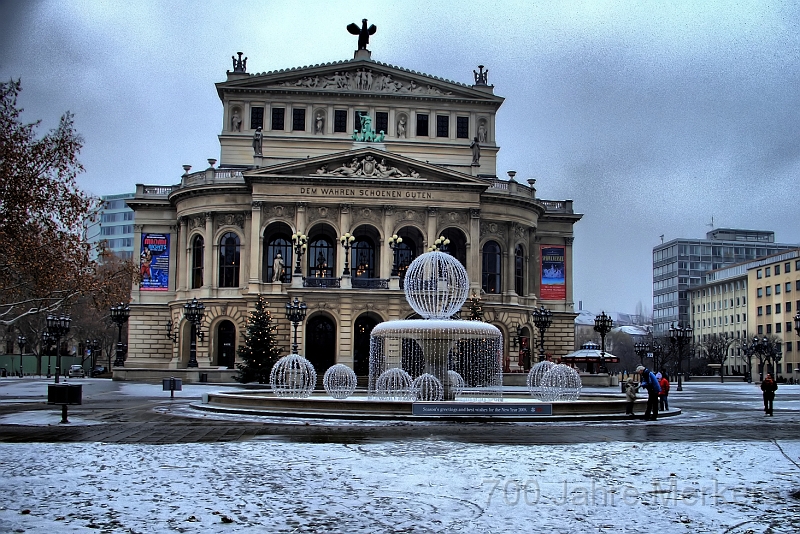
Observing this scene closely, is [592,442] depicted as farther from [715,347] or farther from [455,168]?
[715,347]

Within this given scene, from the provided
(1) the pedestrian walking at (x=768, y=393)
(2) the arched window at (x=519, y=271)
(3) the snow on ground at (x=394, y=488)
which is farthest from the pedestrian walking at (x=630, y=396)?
(2) the arched window at (x=519, y=271)

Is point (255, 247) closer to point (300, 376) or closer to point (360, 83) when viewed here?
point (360, 83)

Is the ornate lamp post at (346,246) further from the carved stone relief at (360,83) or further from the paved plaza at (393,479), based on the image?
the paved plaza at (393,479)

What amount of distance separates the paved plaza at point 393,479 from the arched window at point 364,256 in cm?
3792

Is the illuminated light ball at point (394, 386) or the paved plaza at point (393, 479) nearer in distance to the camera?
the paved plaza at point (393, 479)

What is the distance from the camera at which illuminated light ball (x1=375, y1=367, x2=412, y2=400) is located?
29.1 metres

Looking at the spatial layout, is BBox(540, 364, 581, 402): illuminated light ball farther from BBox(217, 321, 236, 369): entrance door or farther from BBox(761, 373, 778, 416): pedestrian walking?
BBox(217, 321, 236, 369): entrance door

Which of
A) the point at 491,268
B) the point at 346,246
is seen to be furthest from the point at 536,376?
the point at 491,268

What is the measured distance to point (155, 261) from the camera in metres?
63.1

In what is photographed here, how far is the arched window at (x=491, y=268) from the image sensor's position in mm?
60500

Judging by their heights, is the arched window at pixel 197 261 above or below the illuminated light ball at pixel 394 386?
above

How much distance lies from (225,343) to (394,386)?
105ft

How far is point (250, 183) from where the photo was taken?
57188mm

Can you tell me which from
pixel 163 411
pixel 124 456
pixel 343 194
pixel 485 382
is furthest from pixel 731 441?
pixel 343 194
